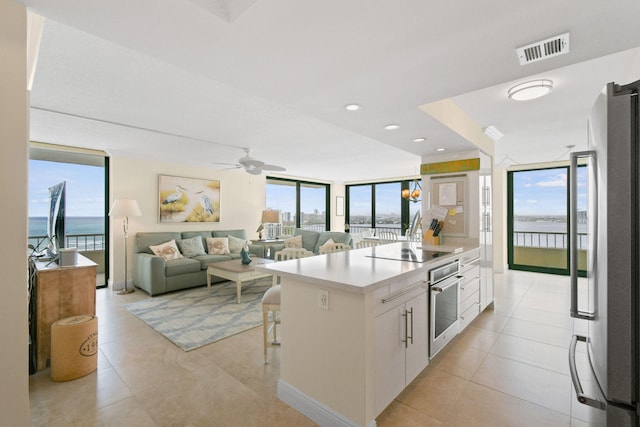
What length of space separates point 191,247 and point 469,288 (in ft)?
15.5

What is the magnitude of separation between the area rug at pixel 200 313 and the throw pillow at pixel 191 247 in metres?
0.83

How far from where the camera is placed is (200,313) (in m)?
3.72

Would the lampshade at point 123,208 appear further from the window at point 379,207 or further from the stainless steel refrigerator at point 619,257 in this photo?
the window at point 379,207

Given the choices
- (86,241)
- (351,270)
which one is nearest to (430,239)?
(351,270)

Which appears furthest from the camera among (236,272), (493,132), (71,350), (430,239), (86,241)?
(86,241)

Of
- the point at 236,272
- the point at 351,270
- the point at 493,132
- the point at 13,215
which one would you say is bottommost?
the point at 236,272

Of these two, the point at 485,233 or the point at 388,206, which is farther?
the point at 388,206

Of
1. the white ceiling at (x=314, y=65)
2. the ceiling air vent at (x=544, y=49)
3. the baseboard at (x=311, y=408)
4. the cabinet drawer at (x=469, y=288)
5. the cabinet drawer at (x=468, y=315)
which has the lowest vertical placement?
the baseboard at (x=311, y=408)

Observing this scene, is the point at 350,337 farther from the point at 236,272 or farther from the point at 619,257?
the point at 236,272

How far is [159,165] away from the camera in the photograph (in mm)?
5625

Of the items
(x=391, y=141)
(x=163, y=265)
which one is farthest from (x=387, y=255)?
(x=163, y=265)

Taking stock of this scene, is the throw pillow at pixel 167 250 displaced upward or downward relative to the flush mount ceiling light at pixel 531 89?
downward

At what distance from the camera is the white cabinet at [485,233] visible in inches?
143

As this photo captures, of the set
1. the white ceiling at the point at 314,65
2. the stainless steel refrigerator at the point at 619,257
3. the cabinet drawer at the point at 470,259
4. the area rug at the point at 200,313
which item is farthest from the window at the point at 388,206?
the stainless steel refrigerator at the point at 619,257
